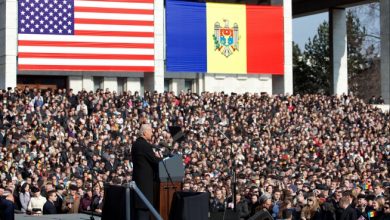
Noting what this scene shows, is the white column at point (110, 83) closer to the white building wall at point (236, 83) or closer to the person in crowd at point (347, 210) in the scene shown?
the white building wall at point (236, 83)

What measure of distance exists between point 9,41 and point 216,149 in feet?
35.2

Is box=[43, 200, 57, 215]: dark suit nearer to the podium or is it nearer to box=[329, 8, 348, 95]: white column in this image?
the podium

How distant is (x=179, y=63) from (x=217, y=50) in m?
2.00

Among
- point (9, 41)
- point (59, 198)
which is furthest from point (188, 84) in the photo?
point (59, 198)

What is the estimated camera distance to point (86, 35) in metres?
41.9

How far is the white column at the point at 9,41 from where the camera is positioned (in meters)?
40.3

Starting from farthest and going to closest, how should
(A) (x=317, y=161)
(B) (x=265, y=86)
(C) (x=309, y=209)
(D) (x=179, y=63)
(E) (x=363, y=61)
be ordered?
(E) (x=363, y=61), (B) (x=265, y=86), (D) (x=179, y=63), (A) (x=317, y=161), (C) (x=309, y=209)

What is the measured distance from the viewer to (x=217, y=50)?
45375 mm

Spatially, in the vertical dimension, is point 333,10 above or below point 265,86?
above

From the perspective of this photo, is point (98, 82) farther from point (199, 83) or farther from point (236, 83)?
point (236, 83)

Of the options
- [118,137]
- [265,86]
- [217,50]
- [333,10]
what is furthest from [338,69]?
[118,137]

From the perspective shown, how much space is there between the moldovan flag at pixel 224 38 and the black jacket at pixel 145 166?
28.6 m

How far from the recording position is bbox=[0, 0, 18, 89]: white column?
40344mm

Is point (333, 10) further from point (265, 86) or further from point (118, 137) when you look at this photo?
point (118, 137)
